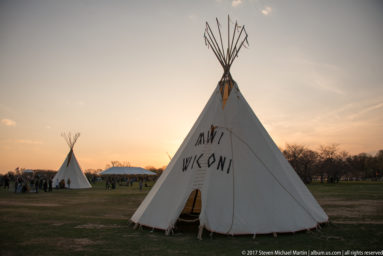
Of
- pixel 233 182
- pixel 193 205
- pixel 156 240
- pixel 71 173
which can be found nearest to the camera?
pixel 156 240

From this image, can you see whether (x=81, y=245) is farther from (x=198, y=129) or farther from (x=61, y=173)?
(x=61, y=173)

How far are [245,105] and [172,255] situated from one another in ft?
20.3

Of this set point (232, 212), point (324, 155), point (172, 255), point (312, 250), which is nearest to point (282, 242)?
point (312, 250)

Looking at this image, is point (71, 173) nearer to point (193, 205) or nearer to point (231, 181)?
point (193, 205)

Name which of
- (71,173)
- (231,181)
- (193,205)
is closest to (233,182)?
(231,181)

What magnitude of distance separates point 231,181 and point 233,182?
0.22 feet

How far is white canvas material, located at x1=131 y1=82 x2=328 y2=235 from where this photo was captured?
8.18m

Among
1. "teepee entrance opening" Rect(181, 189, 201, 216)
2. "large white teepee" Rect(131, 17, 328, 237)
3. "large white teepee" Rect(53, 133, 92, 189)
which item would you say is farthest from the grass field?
"large white teepee" Rect(53, 133, 92, 189)

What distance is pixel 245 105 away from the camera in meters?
10.7

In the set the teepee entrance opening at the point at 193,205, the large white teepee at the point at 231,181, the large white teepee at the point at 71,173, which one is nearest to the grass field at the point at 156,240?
the large white teepee at the point at 231,181

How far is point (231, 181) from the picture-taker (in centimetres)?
884

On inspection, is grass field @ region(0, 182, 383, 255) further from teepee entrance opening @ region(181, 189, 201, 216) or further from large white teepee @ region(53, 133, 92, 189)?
large white teepee @ region(53, 133, 92, 189)

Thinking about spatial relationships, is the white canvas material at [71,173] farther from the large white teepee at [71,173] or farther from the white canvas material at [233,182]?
the white canvas material at [233,182]

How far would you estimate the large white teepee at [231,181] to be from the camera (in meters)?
8.19
